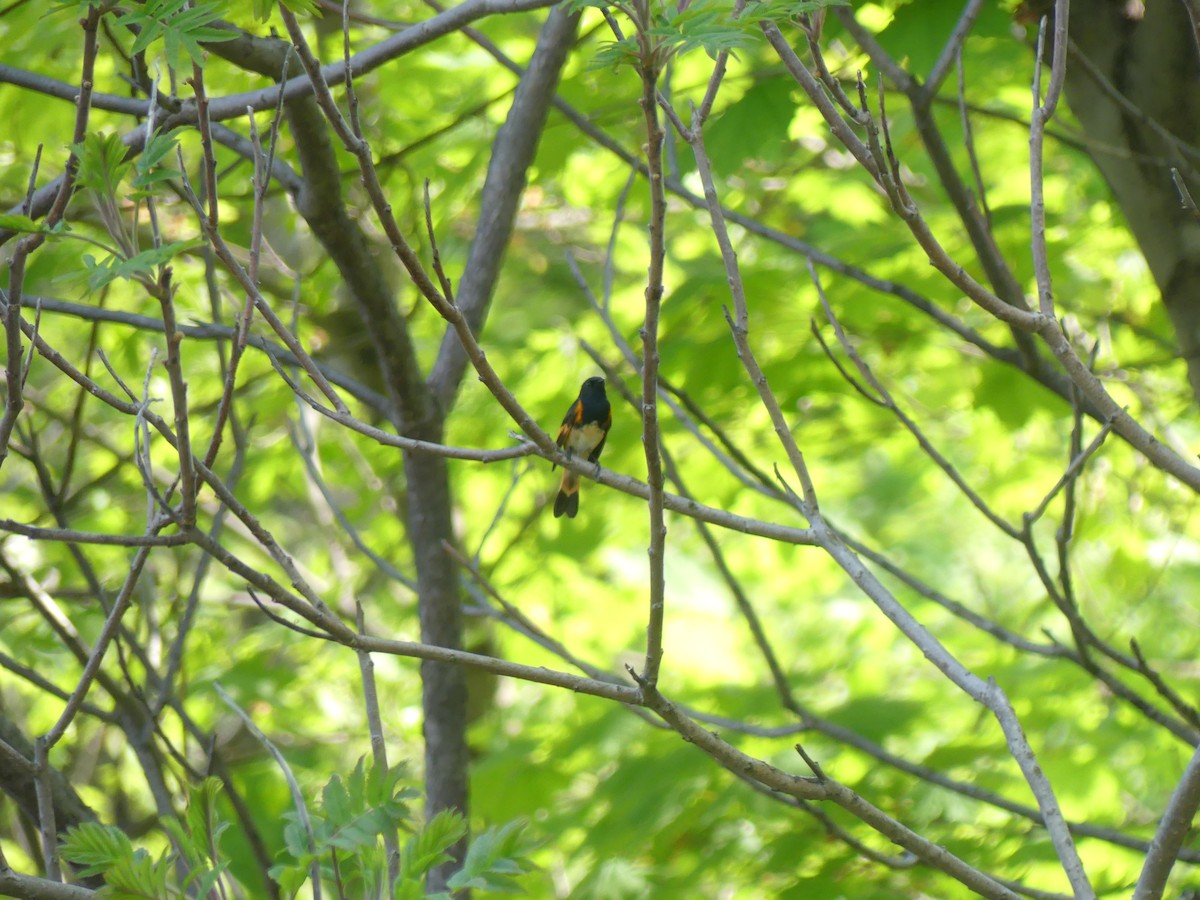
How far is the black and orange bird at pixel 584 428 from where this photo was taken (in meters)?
4.62

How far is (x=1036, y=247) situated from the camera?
5.69 feet

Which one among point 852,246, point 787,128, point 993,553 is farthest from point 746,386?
point 993,553

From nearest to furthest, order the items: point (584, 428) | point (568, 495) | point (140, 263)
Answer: point (140, 263), point (584, 428), point (568, 495)

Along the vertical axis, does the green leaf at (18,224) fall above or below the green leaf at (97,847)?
above

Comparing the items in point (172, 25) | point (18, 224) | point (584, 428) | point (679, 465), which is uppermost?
point (679, 465)

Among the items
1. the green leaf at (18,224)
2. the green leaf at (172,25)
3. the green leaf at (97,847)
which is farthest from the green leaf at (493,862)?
the green leaf at (172,25)

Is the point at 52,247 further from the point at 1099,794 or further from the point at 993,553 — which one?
the point at 993,553

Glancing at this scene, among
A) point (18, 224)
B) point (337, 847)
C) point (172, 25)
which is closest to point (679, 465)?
point (172, 25)

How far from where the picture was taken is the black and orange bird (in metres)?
4.62

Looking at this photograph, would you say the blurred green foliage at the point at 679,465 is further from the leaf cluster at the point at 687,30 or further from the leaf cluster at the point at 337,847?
the leaf cluster at the point at 337,847

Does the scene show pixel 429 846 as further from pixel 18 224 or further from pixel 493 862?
pixel 18 224

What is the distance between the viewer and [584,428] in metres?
4.77

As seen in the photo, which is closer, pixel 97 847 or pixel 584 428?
pixel 97 847

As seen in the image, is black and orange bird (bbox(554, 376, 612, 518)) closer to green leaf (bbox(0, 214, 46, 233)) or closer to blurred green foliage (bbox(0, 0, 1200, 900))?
blurred green foliage (bbox(0, 0, 1200, 900))
